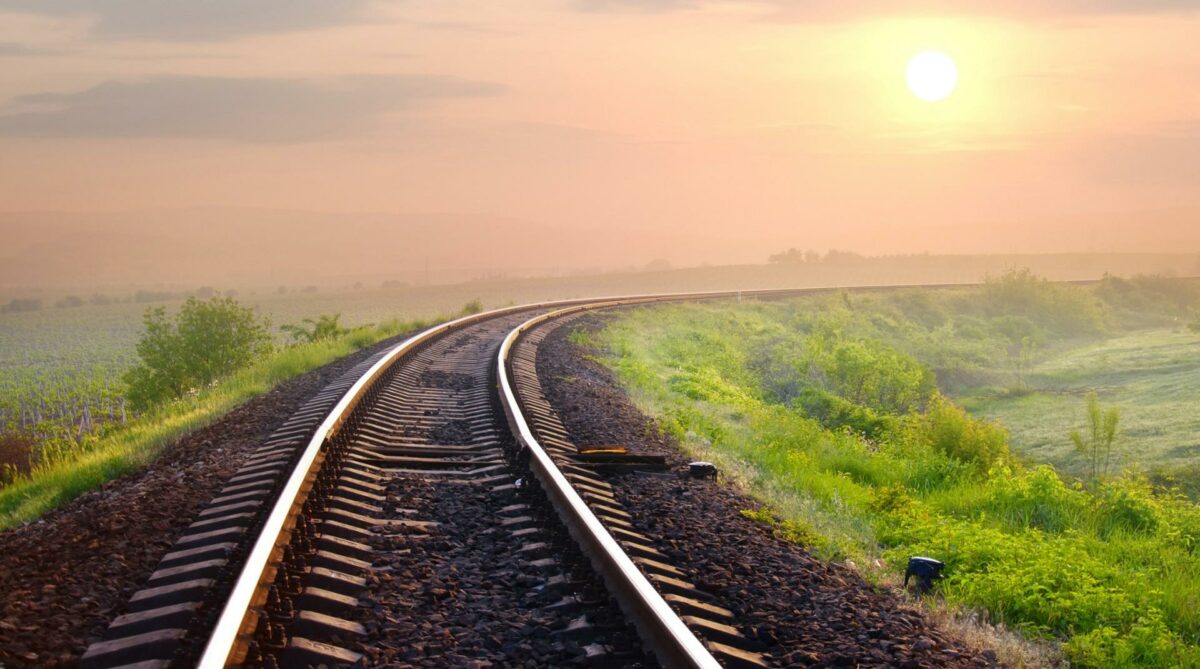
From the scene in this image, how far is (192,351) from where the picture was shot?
27.5 metres

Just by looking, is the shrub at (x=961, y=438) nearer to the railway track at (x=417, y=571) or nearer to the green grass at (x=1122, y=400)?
the green grass at (x=1122, y=400)

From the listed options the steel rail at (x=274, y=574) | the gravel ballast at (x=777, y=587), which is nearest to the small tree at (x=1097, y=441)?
the gravel ballast at (x=777, y=587)

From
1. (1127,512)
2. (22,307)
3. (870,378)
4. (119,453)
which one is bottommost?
(1127,512)

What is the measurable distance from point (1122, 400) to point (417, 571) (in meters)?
21.6

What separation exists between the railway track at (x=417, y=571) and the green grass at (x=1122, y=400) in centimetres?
1131

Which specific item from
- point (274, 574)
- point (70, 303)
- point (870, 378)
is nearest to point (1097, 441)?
point (870, 378)

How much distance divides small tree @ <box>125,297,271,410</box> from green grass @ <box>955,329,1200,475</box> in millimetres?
20044

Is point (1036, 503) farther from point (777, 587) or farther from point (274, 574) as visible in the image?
point (274, 574)

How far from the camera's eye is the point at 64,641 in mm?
4262

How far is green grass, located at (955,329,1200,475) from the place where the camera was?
16016mm

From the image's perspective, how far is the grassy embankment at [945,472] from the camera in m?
6.13

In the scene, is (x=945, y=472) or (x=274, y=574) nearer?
(x=274, y=574)

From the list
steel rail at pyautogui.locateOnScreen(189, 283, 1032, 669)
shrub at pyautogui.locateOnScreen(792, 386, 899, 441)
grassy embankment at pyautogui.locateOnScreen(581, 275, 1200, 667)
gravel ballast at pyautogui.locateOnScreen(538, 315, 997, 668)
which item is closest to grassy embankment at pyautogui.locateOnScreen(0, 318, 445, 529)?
steel rail at pyautogui.locateOnScreen(189, 283, 1032, 669)

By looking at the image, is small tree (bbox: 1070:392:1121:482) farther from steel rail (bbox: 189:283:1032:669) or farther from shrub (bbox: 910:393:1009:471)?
steel rail (bbox: 189:283:1032:669)
